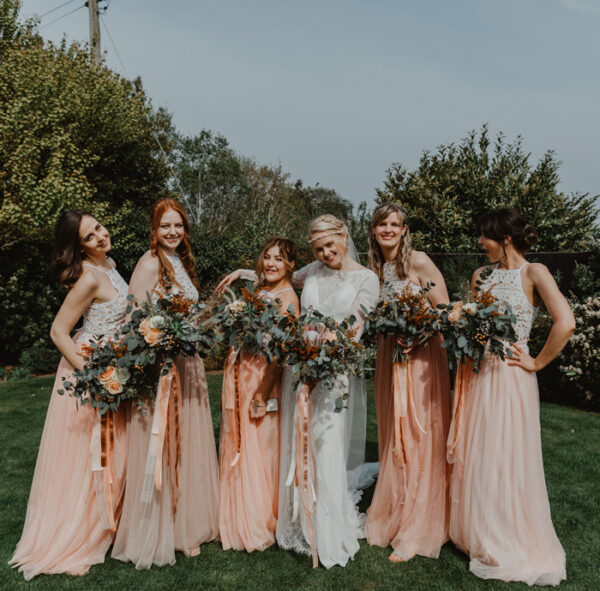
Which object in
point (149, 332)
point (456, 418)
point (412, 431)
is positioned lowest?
point (412, 431)

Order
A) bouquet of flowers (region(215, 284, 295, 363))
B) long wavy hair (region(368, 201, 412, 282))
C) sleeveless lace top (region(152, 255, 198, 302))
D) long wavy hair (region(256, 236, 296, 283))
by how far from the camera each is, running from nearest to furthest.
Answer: bouquet of flowers (region(215, 284, 295, 363)) → sleeveless lace top (region(152, 255, 198, 302)) → long wavy hair (region(368, 201, 412, 282)) → long wavy hair (region(256, 236, 296, 283))

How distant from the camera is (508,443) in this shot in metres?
3.72

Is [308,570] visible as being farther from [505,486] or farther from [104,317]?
[104,317]

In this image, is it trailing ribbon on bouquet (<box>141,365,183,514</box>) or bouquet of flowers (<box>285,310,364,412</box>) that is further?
trailing ribbon on bouquet (<box>141,365,183,514</box>)

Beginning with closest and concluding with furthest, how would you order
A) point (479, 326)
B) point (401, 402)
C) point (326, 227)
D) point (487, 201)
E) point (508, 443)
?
point (479, 326) → point (508, 443) → point (326, 227) → point (401, 402) → point (487, 201)

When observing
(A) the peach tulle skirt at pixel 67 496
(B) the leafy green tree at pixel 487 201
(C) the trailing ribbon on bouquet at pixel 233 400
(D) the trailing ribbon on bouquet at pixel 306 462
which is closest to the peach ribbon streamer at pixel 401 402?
(D) the trailing ribbon on bouquet at pixel 306 462

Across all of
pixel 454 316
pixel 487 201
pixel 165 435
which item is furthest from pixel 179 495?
pixel 487 201

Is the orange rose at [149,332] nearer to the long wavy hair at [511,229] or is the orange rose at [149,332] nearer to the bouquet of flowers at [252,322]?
the bouquet of flowers at [252,322]

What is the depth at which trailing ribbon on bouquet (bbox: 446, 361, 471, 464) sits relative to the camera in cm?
393

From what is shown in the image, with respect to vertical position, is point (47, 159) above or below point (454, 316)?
above

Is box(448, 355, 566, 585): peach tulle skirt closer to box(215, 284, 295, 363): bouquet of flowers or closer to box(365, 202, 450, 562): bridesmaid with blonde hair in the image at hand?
box(365, 202, 450, 562): bridesmaid with blonde hair

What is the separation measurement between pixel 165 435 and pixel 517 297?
3.10 metres

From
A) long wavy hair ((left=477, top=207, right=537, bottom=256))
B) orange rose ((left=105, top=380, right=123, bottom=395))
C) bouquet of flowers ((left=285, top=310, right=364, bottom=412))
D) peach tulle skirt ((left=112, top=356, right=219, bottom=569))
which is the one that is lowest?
peach tulle skirt ((left=112, top=356, right=219, bottom=569))

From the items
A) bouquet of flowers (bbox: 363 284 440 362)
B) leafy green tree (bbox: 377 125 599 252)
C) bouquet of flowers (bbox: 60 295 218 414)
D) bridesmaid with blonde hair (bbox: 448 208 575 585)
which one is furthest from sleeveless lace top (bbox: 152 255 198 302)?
leafy green tree (bbox: 377 125 599 252)
